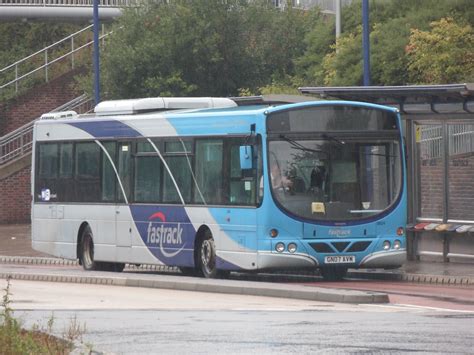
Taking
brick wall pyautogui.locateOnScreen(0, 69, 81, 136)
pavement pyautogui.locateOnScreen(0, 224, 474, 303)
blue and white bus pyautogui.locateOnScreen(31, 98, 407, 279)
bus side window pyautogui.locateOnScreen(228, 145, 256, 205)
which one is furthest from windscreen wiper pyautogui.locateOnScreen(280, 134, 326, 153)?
brick wall pyautogui.locateOnScreen(0, 69, 81, 136)

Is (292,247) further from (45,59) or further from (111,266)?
(45,59)

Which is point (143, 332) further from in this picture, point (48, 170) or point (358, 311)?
point (48, 170)

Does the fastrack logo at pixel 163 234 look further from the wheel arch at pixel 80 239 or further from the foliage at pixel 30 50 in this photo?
the foliage at pixel 30 50

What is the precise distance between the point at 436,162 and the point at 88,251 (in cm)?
720

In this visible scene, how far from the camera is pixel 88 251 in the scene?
95.0ft

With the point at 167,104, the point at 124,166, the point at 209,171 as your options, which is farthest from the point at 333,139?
the point at 124,166

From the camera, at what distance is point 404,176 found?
24.5m

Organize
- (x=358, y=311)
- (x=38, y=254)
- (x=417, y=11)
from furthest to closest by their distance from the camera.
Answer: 1. (x=417, y=11)
2. (x=38, y=254)
3. (x=358, y=311)

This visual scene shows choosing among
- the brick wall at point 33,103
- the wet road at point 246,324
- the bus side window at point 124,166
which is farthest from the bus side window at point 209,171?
the brick wall at point 33,103

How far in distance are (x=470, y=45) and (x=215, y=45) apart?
11.2 m

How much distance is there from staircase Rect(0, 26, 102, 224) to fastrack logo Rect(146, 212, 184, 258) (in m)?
23.0

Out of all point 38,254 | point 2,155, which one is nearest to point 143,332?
point 38,254

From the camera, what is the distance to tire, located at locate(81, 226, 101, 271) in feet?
94.5

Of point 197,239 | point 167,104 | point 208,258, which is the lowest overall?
point 208,258
